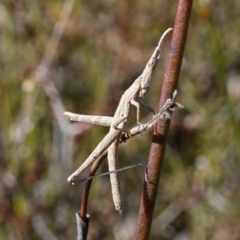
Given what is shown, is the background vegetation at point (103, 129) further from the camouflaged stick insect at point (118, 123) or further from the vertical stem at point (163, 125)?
the vertical stem at point (163, 125)

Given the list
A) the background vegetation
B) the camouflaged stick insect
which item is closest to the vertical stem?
the camouflaged stick insect

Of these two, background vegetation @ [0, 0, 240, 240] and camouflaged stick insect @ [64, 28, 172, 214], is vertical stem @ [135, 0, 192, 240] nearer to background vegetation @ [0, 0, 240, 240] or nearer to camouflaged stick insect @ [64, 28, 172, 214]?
camouflaged stick insect @ [64, 28, 172, 214]

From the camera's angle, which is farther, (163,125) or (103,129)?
(103,129)

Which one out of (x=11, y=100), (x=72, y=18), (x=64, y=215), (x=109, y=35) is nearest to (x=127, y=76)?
(x=109, y=35)

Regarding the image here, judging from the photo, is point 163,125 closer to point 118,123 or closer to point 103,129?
point 118,123

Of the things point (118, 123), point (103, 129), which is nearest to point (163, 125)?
point (118, 123)

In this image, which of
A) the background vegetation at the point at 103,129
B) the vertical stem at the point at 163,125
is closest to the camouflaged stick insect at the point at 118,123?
the vertical stem at the point at 163,125
